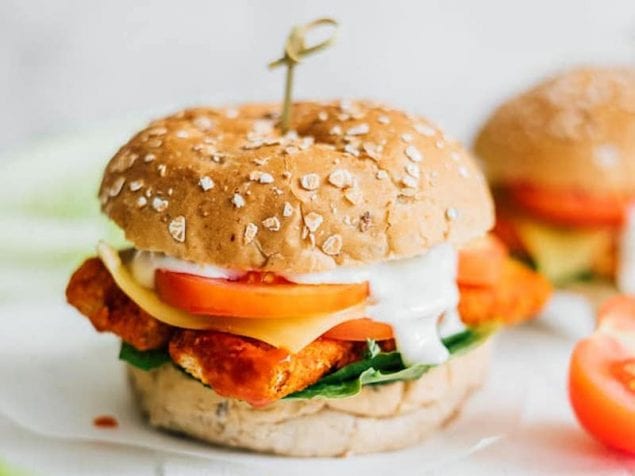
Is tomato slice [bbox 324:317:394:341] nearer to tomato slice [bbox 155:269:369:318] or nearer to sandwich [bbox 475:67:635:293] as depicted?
tomato slice [bbox 155:269:369:318]

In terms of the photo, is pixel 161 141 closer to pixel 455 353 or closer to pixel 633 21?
pixel 455 353

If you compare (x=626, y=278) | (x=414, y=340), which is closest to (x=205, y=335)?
(x=414, y=340)

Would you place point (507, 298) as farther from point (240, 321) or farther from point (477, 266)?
point (240, 321)

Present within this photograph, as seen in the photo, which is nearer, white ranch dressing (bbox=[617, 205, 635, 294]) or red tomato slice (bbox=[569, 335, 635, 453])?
red tomato slice (bbox=[569, 335, 635, 453])

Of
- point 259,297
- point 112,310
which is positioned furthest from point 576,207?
point 112,310

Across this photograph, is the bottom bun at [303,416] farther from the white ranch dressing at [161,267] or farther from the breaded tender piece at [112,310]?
the white ranch dressing at [161,267]

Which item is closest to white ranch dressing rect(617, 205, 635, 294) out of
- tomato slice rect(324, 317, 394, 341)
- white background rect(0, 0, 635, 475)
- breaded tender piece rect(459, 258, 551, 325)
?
breaded tender piece rect(459, 258, 551, 325)
